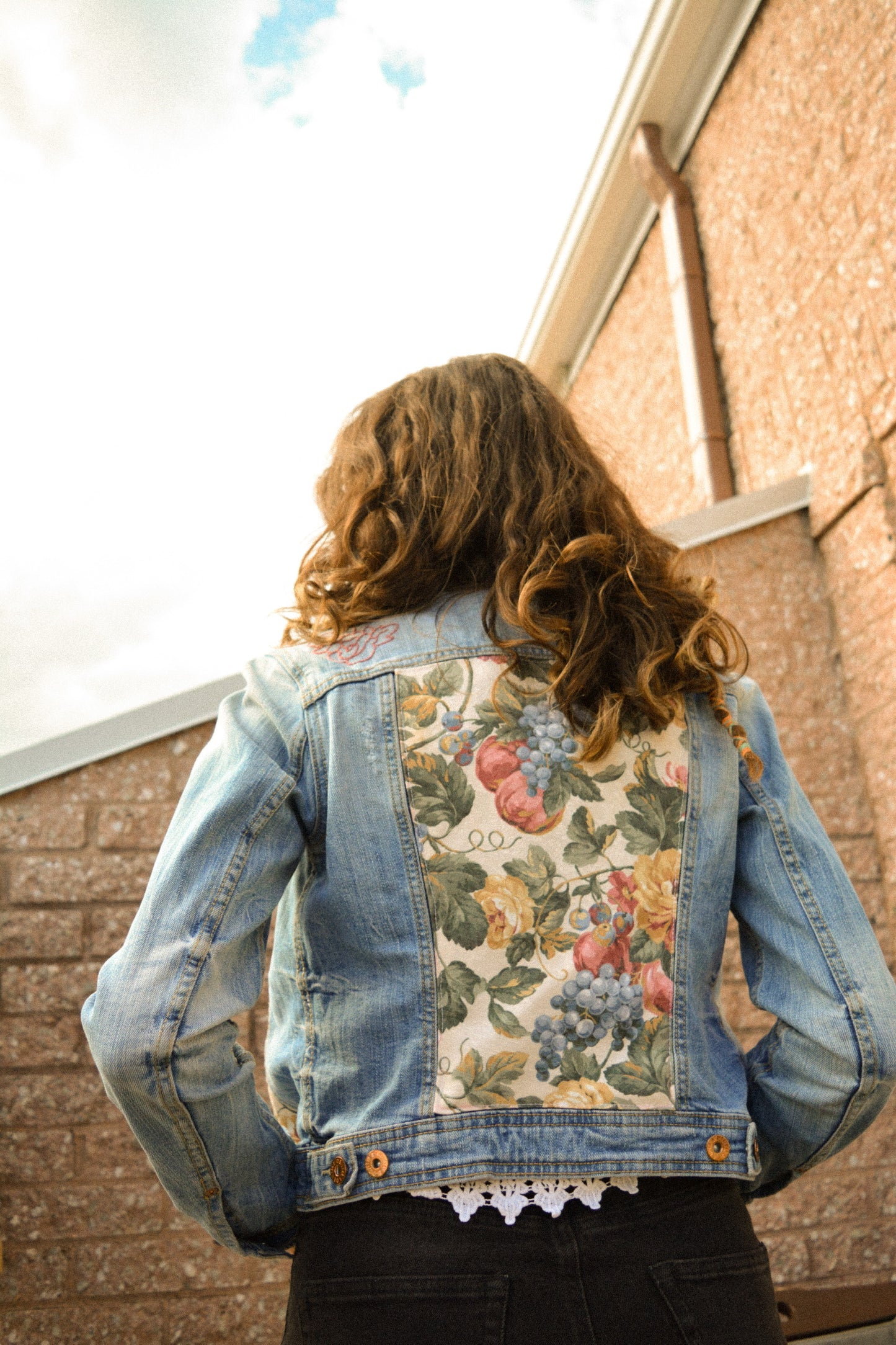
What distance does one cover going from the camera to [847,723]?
10.5 feet

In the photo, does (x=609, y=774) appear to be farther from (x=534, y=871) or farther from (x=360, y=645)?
(x=360, y=645)

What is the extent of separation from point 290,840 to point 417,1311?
1.38 ft

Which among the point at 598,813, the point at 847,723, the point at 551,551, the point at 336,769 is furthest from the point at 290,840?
the point at 847,723

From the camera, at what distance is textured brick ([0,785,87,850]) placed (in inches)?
105

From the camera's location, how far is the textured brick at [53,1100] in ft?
8.20

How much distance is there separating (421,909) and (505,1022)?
0.43 feet

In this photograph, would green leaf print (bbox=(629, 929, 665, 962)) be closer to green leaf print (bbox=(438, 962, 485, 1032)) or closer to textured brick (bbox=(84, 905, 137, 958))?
green leaf print (bbox=(438, 962, 485, 1032))

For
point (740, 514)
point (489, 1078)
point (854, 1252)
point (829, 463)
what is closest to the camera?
point (489, 1078)

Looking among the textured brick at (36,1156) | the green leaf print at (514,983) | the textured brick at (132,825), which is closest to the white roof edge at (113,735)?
the textured brick at (132,825)

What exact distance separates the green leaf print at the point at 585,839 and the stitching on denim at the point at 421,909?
150 mm

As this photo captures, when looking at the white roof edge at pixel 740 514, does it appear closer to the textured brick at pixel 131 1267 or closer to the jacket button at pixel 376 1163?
the textured brick at pixel 131 1267

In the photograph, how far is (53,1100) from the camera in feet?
8.25

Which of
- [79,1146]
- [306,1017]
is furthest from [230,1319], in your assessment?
[306,1017]

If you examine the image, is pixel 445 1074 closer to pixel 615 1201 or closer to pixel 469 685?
pixel 615 1201
